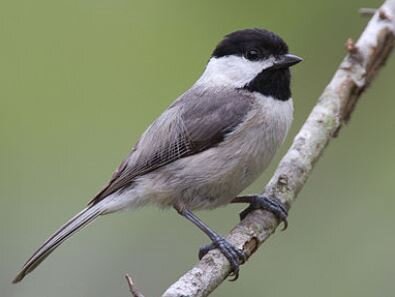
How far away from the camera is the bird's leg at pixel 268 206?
A: 290cm

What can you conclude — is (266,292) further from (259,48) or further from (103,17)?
(103,17)

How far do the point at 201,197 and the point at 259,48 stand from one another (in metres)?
0.62

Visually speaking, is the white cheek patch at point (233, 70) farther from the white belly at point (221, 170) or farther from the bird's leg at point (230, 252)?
the bird's leg at point (230, 252)

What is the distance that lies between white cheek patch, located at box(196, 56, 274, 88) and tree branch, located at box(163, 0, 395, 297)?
14.3 inches

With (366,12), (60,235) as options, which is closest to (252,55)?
(366,12)

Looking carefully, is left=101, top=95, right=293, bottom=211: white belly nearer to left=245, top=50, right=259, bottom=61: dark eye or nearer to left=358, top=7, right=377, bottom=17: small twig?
left=245, top=50, right=259, bottom=61: dark eye

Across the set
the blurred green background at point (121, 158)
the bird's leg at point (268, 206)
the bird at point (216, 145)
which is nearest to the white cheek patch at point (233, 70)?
the bird at point (216, 145)

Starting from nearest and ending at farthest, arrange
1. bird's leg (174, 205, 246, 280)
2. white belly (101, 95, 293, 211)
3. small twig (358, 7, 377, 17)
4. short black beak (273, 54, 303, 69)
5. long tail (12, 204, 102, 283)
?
bird's leg (174, 205, 246, 280)
long tail (12, 204, 102, 283)
white belly (101, 95, 293, 211)
short black beak (273, 54, 303, 69)
small twig (358, 7, 377, 17)

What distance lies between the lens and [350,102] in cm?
330

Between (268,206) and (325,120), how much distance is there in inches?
20.8

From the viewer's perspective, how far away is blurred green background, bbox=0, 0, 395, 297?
3.09 meters

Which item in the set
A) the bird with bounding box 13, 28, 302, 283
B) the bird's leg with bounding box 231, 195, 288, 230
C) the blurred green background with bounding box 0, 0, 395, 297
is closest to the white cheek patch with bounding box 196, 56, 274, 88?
the bird with bounding box 13, 28, 302, 283

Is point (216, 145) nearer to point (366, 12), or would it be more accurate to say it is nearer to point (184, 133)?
point (184, 133)

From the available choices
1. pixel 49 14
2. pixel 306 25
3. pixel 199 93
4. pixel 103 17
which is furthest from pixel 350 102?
pixel 49 14
